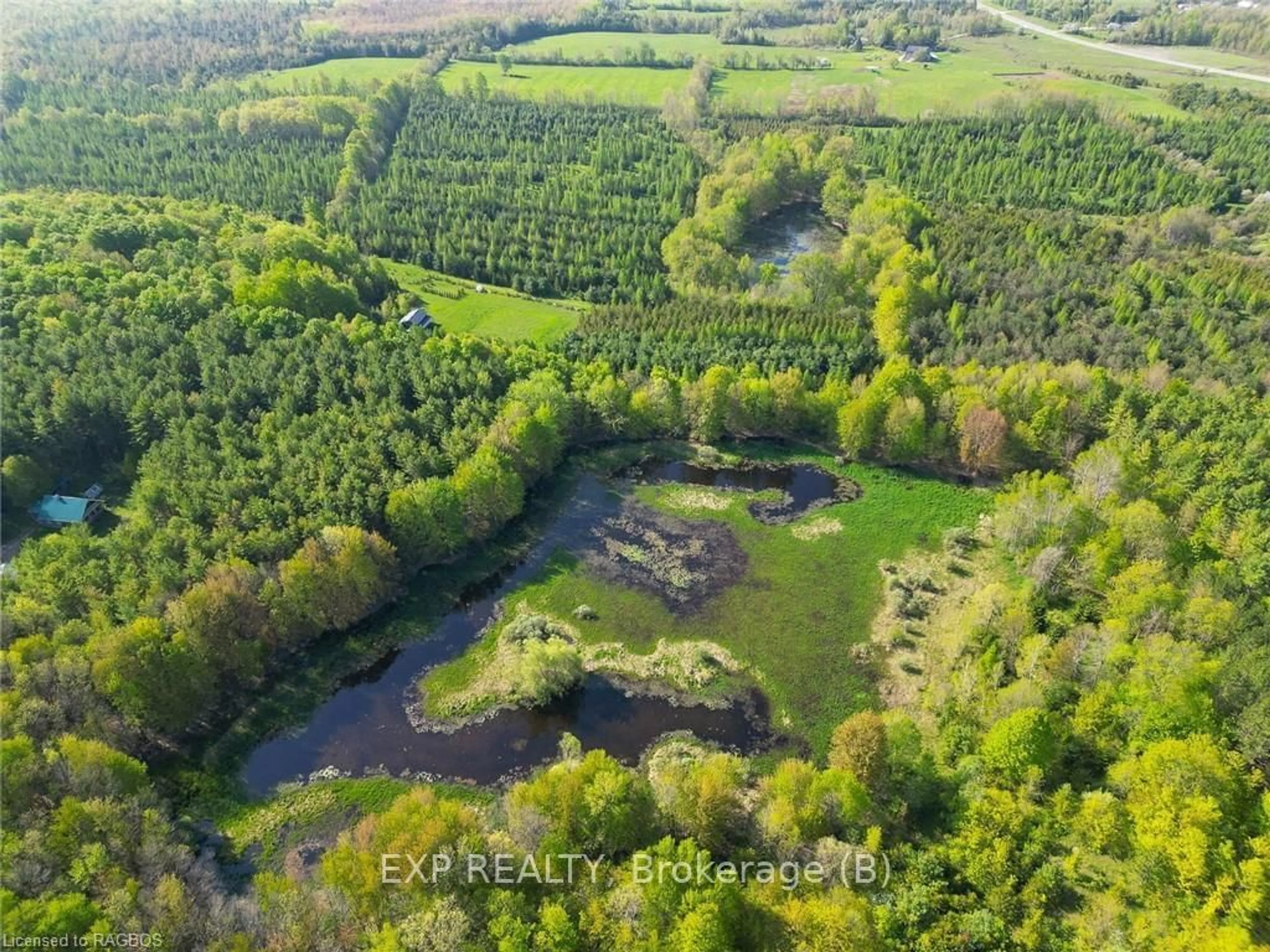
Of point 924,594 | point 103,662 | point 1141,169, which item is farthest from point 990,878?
point 1141,169

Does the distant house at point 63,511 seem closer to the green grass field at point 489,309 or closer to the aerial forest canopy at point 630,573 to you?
the aerial forest canopy at point 630,573

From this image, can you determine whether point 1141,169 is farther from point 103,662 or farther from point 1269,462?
point 103,662

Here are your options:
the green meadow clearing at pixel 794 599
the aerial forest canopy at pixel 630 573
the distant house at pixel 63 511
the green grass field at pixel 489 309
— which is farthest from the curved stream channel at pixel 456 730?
the green grass field at pixel 489 309

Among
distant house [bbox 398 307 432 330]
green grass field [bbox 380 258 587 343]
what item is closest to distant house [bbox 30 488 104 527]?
distant house [bbox 398 307 432 330]

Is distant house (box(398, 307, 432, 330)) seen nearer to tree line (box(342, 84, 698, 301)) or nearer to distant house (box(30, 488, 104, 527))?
tree line (box(342, 84, 698, 301))

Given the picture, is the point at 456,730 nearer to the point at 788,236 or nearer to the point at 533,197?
the point at 533,197

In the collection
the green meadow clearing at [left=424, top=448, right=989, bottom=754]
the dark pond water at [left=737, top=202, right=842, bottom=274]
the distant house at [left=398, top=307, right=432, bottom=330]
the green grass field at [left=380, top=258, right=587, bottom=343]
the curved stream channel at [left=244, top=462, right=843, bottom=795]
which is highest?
the dark pond water at [left=737, top=202, right=842, bottom=274]
